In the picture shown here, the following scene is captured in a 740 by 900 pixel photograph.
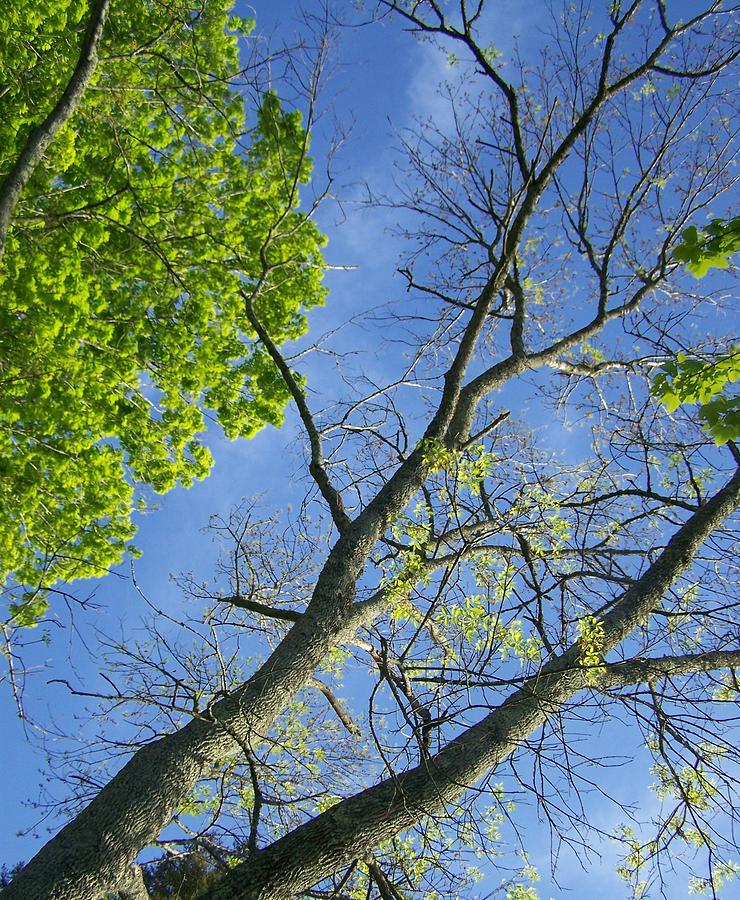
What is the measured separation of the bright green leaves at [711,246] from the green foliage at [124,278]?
15.6 feet

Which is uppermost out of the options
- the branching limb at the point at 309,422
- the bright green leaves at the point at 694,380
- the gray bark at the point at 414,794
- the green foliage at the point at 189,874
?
the branching limb at the point at 309,422

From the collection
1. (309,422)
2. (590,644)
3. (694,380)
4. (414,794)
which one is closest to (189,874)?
(414,794)

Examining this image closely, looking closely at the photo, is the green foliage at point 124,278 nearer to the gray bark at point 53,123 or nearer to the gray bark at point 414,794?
the gray bark at point 53,123

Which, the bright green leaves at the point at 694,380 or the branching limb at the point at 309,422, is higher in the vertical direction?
the branching limb at the point at 309,422

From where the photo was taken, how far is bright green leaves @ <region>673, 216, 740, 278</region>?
9.90ft

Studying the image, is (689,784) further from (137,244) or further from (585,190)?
(137,244)

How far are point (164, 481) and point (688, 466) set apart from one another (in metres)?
7.52

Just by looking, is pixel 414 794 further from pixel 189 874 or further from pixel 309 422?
pixel 189 874

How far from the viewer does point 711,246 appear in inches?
121

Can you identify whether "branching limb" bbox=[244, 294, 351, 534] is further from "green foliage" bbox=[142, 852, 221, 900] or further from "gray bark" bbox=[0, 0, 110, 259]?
"green foliage" bbox=[142, 852, 221, 900]

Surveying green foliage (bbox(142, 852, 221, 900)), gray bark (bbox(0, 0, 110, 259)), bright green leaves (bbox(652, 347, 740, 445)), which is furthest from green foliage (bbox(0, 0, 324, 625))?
bright green leaves (bbox(652, 347, 740, 445))

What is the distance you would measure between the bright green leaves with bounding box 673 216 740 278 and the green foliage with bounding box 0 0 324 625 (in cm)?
476

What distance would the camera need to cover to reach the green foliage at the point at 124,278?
7367mm

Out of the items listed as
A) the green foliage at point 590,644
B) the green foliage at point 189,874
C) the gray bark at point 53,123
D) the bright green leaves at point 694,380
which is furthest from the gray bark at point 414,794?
the gray bark at point 53,123
